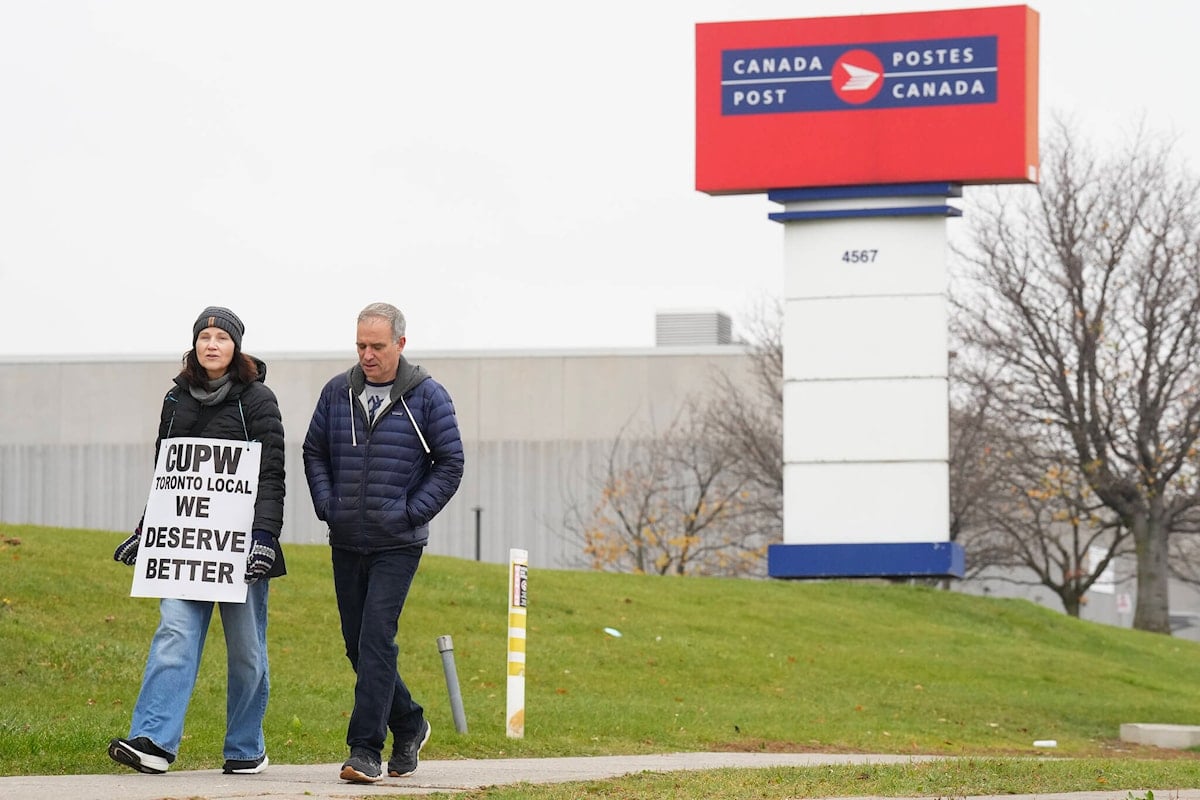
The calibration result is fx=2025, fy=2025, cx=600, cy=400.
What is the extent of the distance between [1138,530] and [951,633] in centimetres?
1646

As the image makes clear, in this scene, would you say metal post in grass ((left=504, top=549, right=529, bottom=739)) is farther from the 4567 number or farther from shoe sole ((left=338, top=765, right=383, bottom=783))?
the 4567 number

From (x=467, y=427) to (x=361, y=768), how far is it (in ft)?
163

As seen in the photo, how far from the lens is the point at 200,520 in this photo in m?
9.18

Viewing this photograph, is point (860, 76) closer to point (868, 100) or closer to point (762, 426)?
point (868, 100)

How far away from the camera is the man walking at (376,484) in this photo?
9.16 m

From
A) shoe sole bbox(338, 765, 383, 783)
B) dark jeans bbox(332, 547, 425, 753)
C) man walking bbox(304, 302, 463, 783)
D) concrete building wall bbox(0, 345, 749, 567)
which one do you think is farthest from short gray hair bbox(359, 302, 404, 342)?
concrete building wall bbox(0, 345, 749, 567)

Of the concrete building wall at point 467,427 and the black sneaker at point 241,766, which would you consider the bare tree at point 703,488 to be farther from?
the black sneaker at point 241,766

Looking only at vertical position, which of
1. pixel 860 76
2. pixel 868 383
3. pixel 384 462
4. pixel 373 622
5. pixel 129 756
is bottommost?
pixel 129 756

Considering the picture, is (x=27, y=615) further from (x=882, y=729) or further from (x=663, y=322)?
(x=663, y=322)

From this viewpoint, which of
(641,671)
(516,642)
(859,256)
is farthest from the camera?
(859,256)

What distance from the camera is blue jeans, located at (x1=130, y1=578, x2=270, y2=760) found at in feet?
29.6

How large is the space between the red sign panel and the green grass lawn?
598cm

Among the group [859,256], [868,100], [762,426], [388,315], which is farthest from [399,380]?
[762,426]

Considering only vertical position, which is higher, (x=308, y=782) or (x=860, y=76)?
(x=860, y=76)
